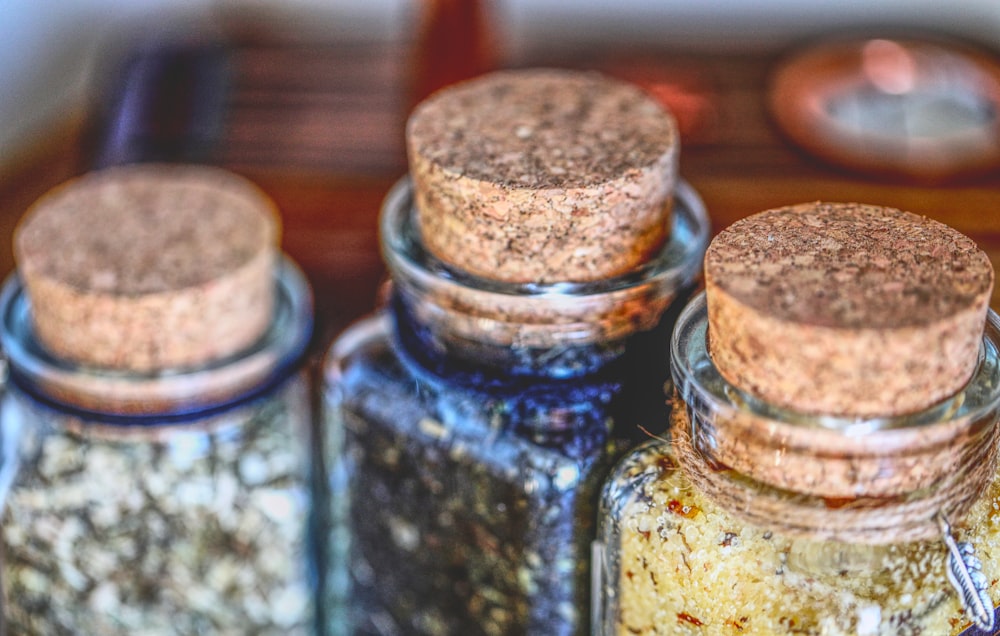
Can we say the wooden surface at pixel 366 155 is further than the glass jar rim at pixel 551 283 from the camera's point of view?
Yes

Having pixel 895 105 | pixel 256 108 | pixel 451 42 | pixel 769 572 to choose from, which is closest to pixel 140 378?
pixel 769 572

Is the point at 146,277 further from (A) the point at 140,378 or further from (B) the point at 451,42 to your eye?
(B) the point at 451,42

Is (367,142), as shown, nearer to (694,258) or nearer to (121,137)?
(121,137)

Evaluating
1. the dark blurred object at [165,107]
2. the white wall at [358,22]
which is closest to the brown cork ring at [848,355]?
the dark blurred object at [165,107]

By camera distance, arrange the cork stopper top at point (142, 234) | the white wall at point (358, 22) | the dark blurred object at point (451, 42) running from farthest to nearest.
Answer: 1. the white wall at point (358, 22)
2. the dark blurred object at point (451, 42)
3. the cork stopper top at point (142, 234)

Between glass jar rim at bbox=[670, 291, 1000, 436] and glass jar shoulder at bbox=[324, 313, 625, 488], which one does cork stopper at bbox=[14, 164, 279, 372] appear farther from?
glass jar rim at bbox=[670, 291, 1000, 436]

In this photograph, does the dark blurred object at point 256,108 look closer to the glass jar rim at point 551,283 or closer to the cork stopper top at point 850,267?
the glass jar rim at point 551,283
